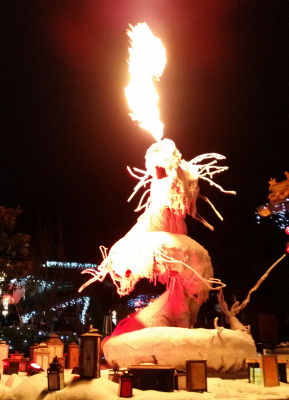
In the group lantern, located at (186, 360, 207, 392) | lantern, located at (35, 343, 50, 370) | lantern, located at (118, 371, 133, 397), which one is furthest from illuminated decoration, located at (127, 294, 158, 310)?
lantern, located at (118, 371, 133, 397)

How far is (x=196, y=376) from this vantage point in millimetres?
7039

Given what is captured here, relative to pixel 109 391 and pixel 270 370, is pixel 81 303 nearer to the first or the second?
pixel 270 370

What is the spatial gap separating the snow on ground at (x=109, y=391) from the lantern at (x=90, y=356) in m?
0.12

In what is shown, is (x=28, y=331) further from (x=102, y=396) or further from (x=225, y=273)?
(x=102, y=396)

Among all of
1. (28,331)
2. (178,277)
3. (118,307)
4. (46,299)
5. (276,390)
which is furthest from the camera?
(46,299)

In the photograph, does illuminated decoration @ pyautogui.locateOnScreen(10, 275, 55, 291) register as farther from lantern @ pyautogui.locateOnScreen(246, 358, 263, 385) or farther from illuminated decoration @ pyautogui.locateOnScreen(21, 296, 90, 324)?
lantern @ pyautogui.locateOnScreen(246, 358, 263, 385)

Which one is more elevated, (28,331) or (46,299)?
(46,299)

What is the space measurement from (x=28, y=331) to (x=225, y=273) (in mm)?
7574

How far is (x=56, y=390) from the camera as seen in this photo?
682 cm

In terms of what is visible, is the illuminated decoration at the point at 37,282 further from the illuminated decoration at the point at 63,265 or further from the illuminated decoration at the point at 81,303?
the illuminated decoration at the point at 81,303

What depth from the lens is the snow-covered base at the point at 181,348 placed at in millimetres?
7664

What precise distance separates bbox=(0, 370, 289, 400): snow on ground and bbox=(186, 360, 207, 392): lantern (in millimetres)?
140

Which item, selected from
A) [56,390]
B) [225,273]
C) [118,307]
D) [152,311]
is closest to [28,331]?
[118,307]

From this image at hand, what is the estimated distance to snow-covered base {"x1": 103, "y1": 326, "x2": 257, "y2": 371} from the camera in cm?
766
